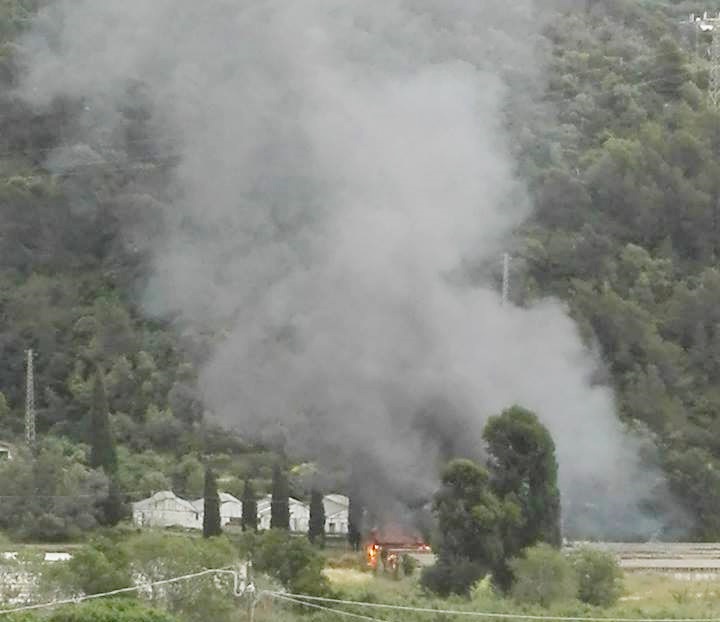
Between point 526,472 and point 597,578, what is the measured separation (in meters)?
3.63

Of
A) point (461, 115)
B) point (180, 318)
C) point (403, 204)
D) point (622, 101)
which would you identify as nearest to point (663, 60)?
point (622, 101)

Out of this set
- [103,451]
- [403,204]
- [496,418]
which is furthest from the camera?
[403,204]

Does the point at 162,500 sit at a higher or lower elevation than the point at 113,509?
higher

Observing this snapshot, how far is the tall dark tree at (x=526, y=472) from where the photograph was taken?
38.8m

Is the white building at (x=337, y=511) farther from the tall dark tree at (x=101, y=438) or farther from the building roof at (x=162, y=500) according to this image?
the tall dark tree at (x=101, y=438)

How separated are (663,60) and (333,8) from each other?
11404mm

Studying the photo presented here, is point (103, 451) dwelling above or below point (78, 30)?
below

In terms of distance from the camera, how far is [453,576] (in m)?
37.4

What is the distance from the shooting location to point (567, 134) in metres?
67.1

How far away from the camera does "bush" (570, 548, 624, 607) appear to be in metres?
35.8

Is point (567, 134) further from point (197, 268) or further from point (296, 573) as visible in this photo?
point (296, 573)

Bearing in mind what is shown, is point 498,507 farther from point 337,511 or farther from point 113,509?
point 337,511

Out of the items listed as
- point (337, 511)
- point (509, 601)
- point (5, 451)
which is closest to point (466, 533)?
point (509, 601)

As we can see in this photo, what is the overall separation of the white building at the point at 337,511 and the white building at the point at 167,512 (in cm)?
333
